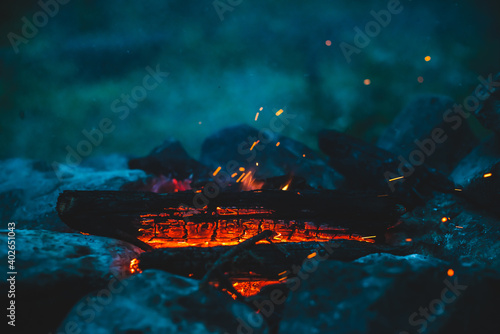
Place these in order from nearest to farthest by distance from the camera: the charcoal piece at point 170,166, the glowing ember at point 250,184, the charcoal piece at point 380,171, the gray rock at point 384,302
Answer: the gray rock at point 384,302 < the charcoal piece at point 380,171 < the glowing ember at point 250,184 < the charcoal piece at point 170,166

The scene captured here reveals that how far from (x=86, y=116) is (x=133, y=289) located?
20.5ft

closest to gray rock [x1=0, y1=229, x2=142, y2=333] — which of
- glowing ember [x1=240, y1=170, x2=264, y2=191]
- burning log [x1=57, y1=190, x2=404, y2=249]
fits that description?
burning log [x1=57, y1=190, x2=404, y2=249]

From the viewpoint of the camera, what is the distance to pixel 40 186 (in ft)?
17.6

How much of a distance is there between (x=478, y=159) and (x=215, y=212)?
5029 millimetres

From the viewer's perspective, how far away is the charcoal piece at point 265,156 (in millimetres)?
5507

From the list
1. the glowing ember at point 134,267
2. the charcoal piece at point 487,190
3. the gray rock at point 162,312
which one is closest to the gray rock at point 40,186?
the glowing ember at point 134,267

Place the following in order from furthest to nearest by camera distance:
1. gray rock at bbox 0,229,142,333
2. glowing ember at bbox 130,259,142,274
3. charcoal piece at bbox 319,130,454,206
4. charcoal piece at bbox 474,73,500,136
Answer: charcoal piece at bbox 319,130,454,206
charcoal piece at bbox 474,73,500,136
glowing ember at bbox 130,259,142,274
gray rock at bbox 0,229,142,333

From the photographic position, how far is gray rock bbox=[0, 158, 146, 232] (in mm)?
4772

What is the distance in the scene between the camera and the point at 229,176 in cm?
582

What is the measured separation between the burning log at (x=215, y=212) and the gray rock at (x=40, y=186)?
1.77m

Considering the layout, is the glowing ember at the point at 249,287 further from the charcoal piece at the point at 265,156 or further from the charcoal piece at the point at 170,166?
the charcoal piece at the point at 170,166

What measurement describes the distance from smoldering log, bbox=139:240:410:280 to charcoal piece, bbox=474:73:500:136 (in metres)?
3.04

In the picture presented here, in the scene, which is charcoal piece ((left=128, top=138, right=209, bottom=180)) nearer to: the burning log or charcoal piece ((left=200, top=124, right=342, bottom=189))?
charcoal piece ((left=200, top=124, right=342, bottom=189))

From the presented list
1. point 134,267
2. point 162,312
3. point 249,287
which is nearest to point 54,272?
point 134,267
